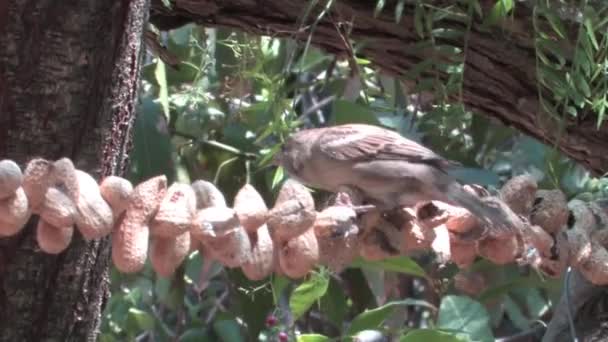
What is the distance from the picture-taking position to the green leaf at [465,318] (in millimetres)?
2512

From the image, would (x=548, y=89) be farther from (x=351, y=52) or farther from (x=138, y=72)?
(x=138, y=72)

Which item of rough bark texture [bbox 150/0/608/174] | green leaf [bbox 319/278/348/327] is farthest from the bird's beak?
green leaf [bbox 319/278/348/327]

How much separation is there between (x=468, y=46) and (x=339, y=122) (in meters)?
0.57

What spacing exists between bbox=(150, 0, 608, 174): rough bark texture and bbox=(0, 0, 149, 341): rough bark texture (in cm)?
68

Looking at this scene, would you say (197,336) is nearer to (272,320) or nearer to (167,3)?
(272,320)

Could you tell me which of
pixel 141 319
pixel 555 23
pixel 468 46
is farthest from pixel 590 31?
pixel 141 319

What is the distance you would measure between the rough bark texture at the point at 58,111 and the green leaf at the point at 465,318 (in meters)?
1.03

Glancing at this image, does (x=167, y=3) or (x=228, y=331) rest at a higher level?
(x=167, y=3)

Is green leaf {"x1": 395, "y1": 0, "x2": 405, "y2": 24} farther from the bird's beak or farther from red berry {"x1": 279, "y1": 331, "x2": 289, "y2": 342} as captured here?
red berry {"x1": 279, "y1": 331, "x2": 289, "y2": 342}

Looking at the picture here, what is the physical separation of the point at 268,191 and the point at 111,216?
5.55ft

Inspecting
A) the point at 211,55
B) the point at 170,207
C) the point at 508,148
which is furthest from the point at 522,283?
the point at 170,207

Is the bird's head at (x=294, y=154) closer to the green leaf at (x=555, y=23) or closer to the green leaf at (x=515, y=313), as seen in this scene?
the green leaf at (x=555, y=23)

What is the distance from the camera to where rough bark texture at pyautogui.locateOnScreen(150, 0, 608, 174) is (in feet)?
7.77

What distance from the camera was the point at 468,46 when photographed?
236 centimetres
